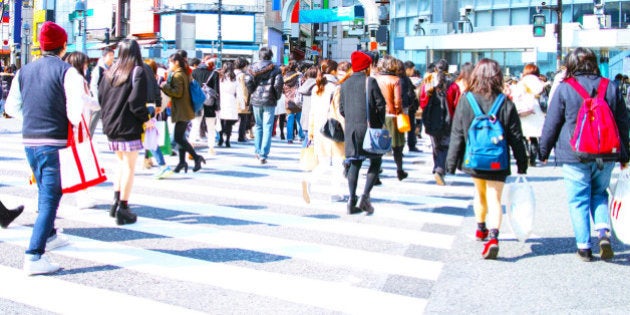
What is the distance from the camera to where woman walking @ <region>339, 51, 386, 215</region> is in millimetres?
8016

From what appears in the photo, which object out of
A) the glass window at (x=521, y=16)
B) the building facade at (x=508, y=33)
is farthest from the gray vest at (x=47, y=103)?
the glass window at (x=521, y=16)

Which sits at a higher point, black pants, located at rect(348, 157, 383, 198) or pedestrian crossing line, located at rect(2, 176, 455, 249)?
black pants, located at rect(348, 157, 383, 198)

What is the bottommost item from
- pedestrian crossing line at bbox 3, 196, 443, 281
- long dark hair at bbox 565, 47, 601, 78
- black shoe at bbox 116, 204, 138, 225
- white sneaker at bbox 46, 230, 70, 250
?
pedestrian crossing line at bbox 3, 196, 443, 281

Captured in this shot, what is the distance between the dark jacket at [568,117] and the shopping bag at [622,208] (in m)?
0.19

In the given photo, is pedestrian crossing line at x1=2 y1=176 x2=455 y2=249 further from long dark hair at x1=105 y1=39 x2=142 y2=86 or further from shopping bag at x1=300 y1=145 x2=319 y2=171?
long dark hair at x1=105 y1=39 x2=142 y2=86

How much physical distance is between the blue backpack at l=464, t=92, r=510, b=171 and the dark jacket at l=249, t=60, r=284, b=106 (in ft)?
23.1

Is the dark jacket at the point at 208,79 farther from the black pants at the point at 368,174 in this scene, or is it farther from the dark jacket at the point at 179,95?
the black pants at the point at 368,174

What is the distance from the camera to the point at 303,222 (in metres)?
7.77

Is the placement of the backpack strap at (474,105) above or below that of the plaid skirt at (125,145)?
above

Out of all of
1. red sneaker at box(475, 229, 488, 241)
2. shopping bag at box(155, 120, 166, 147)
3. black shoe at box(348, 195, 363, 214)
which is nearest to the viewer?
red sneaker at box(475, 229, 488, 241)

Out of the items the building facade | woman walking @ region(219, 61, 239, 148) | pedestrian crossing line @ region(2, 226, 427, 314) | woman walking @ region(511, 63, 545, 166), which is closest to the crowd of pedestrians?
pedestrian crossing line @ region(2, 226, 427, 314)

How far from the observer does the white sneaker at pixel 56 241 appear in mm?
6199


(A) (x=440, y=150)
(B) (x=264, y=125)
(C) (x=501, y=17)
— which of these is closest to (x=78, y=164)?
(A) (x=440, y=150)

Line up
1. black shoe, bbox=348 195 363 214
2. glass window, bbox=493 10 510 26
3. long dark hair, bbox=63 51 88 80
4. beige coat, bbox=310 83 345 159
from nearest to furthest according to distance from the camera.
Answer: black shoe, bbox=348 195 363 214 → beige coat, bbox=310 83 345 159 → long dark hair, bbox=63 51 88 80 → glass window, bbox=493 10 510 26
